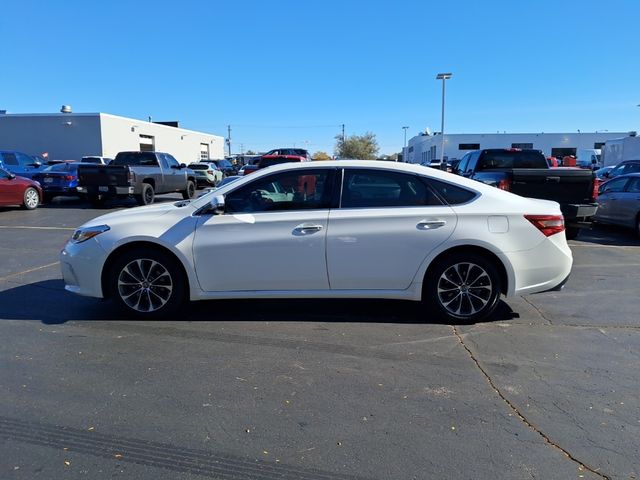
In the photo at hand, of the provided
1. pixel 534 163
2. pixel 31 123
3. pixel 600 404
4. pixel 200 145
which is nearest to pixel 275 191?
pixel 600 404

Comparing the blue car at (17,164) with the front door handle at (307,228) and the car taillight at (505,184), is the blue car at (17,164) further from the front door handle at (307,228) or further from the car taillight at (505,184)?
the front door handle at (307,228)

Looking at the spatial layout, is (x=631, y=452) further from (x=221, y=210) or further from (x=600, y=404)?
(x=221, y=210)

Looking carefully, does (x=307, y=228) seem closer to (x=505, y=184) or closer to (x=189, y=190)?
(x=505, y=184)

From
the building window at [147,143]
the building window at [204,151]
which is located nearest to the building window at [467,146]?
the building window at [204,151]

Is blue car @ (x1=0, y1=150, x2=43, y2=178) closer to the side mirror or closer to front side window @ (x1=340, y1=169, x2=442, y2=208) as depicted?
the side mirror

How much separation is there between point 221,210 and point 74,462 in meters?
2.79

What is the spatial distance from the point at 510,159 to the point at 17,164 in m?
18.2

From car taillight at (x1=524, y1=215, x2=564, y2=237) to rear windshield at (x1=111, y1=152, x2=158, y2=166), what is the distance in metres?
16.0

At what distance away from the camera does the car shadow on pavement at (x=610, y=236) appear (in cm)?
1085

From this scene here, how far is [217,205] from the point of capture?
5188mm

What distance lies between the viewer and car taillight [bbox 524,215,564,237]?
5.21m

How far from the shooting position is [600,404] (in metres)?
3.67

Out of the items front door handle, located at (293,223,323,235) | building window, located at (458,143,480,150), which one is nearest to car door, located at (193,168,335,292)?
front door handle, located at (293,223,323,235)

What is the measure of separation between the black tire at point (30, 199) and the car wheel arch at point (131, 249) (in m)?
13.1
